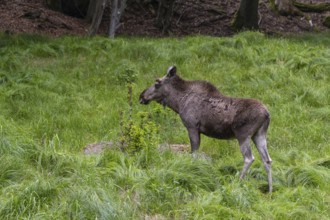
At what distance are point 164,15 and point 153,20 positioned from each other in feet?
2.98

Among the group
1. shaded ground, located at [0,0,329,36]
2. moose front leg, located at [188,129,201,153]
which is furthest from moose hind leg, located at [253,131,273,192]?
shaded ground, located at [0,0,329,36]

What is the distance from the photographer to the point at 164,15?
24.7m

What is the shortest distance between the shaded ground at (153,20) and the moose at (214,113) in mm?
12247

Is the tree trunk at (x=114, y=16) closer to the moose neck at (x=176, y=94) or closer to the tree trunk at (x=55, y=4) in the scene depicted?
the tree trunk at (x=55, y=4)

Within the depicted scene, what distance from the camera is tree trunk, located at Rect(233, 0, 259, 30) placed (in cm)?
2356

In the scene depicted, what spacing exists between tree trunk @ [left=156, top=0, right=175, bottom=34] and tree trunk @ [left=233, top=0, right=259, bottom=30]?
102 inches

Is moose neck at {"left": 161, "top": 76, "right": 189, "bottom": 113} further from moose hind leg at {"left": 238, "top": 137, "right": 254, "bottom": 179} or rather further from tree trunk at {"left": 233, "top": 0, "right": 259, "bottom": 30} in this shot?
tree trunk at {"left": 233, "top": 0, "right": 259, "bottom": 30}

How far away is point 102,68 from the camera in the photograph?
1524 cm

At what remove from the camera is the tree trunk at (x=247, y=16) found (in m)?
23.6

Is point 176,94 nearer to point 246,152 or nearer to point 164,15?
point 246,152

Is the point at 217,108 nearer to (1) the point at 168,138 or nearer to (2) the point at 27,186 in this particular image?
(1) the point at 168,138

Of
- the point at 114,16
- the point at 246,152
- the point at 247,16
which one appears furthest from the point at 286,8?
the point at 246,152

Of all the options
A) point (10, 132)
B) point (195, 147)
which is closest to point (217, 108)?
point (195, 147)

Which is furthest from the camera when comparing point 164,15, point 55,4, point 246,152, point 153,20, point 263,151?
point 153,20
